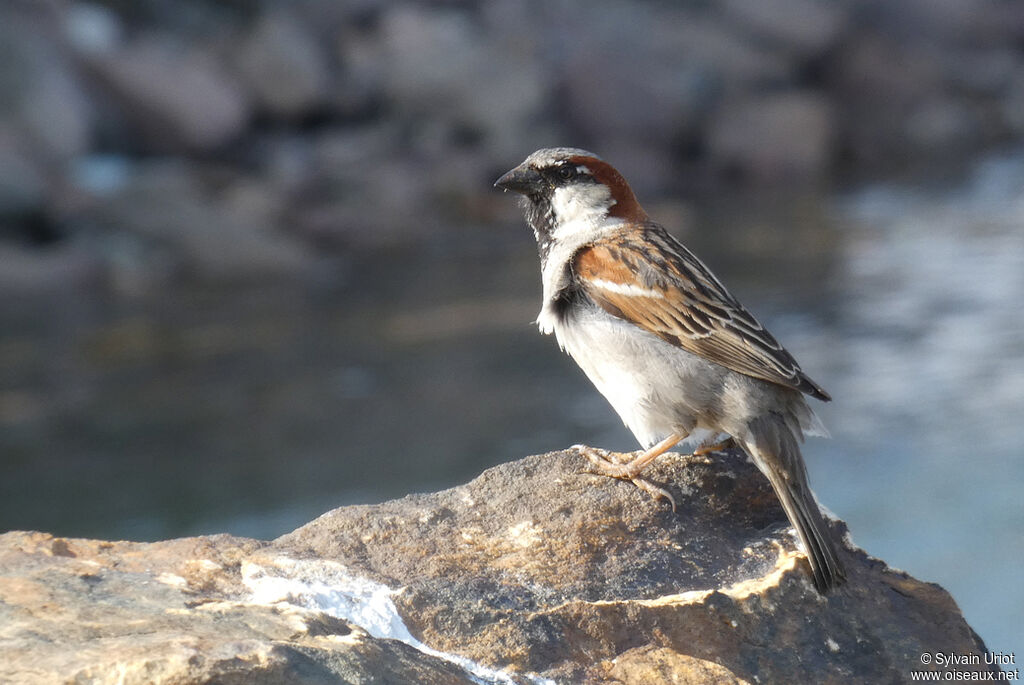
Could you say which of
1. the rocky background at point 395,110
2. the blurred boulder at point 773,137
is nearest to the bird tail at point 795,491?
the rocky background at point 395,110

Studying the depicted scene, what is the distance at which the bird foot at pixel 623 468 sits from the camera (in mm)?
3301

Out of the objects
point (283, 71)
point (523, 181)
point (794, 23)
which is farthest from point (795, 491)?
point (794, 23)

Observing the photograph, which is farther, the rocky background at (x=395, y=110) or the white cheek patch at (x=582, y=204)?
the rocky background at (x=395, y=110)

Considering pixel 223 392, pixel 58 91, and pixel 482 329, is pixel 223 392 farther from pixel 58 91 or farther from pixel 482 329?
pixel 58 91

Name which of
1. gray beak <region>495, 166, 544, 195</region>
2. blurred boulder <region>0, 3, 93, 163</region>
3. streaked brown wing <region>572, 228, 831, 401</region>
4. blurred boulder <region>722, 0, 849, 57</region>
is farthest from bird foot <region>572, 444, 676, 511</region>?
blurred boulder <region>722, 0, 849, 57</region>

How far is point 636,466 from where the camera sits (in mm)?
3371

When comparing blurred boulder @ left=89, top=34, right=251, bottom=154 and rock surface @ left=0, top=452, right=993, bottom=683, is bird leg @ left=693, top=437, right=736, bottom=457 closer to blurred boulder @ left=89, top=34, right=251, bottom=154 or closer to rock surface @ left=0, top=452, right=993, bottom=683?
rock surface @ left=0, top=452, right=993, bottom=683

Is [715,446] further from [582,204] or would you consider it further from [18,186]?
[18,186]

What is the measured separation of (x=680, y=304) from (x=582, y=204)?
0.50 meters

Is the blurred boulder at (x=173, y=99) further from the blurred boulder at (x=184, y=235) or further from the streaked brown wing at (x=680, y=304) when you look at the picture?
the streaked brown wing at (x=680, y=304)

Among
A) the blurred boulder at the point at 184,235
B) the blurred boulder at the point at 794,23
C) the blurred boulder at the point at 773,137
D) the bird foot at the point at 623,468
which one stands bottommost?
the bird foot at the point at 623,468

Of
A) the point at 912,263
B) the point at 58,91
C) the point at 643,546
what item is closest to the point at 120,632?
the point at 643,546

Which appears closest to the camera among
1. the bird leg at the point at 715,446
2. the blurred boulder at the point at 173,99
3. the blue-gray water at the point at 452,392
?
the bird leg at the point at 715,446

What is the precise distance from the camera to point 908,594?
3.06 metres
